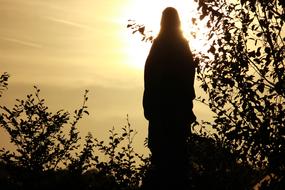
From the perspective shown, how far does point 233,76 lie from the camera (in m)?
9.29

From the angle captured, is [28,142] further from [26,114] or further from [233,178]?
[233,178]

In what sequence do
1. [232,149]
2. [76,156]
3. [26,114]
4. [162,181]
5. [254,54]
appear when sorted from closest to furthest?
[162,181], [254,54], [232,149], [76,156], [26,114]

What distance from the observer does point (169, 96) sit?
7.79m

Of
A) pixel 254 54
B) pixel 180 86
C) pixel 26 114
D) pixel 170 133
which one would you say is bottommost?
pixel 170 133

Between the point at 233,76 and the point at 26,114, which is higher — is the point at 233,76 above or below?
below

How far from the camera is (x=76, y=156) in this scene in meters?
14.7

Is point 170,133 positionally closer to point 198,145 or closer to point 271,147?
point 271,147

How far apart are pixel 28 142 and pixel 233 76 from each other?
7.76m

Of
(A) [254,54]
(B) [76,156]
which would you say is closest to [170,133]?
(A) [254,54]

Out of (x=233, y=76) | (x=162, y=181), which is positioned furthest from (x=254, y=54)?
(x=162, y=181)

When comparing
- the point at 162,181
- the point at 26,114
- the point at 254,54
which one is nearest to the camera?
the point at 162,181

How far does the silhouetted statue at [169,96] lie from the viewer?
25.3 feet

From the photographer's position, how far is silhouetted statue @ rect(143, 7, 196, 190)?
25.3ft

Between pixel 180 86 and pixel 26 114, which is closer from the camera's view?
pixel 180 86
